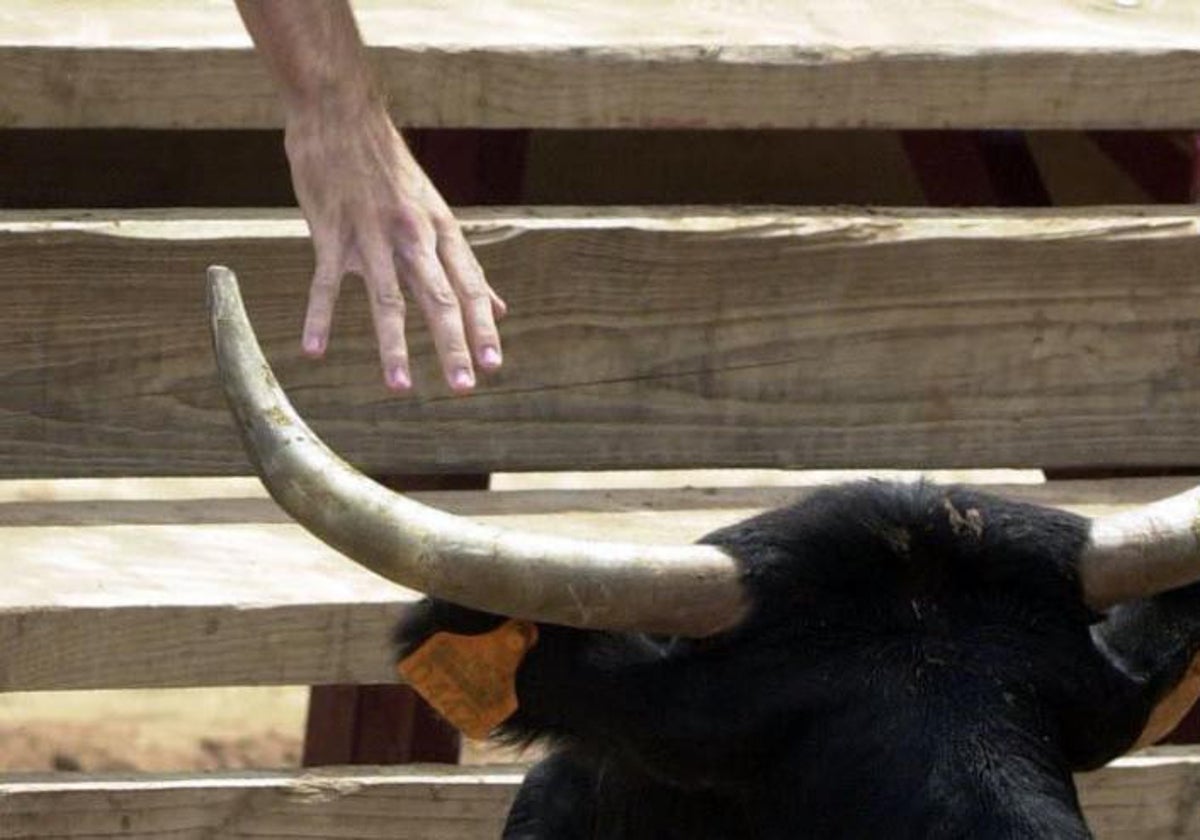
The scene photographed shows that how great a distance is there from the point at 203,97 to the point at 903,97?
3.50ft

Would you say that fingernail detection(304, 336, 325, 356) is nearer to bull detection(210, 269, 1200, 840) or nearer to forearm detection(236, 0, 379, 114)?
bull detection(210, 269, 1200, 840)

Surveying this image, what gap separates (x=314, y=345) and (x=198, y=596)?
2.63 ft

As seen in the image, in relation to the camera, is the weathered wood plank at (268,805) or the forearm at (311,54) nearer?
the forearm at (311,54)

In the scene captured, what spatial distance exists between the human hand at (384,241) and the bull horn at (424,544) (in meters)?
0.32

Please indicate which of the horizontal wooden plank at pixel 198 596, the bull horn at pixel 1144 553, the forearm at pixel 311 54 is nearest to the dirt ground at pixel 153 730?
the horizontal wooden plank at pixel 198 596

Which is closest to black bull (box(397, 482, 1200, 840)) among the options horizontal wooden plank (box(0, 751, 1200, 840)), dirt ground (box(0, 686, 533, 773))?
horizontal wooden plank (box(0, 751, 1200, 840))

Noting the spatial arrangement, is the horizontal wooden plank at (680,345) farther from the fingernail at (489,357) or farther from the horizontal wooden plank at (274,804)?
the fingernail at (489,357)

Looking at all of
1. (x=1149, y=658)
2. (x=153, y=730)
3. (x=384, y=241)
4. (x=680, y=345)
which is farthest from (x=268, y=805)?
(x=153, y=730)

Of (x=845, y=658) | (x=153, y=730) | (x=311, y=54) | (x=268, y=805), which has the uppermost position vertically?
(x=311, y=54)

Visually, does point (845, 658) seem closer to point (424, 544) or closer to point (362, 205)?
point (424, 544)

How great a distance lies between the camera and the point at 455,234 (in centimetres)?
391

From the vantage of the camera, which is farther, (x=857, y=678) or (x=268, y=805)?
(x=268, y=805)

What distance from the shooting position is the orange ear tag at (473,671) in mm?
3607

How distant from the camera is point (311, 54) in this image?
4.02 meters
